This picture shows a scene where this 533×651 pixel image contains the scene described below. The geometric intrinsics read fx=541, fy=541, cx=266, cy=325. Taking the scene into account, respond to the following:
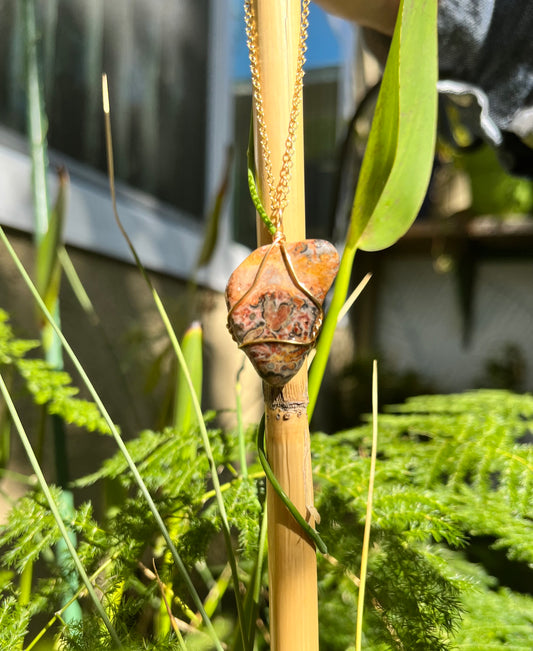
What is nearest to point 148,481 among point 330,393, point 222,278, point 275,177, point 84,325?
point 275,177

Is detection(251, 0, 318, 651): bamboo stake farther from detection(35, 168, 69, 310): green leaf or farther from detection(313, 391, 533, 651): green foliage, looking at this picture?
detection(35, 168, 69, 310): green leaf

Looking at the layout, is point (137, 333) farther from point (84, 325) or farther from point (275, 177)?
point (275, 177)

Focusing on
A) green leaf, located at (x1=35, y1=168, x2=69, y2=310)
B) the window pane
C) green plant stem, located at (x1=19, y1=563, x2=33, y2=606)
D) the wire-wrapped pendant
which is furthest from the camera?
the window pane

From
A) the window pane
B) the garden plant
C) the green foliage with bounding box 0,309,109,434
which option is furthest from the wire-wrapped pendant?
the window pane

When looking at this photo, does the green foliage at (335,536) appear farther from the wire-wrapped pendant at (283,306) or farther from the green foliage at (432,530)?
the wire-wrapped pendant at (283,306)

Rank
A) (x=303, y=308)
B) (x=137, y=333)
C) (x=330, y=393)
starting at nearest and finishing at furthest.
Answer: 1. (x=303, y=308)
2. (x=137, y=333)
3. (x=330, y=393)

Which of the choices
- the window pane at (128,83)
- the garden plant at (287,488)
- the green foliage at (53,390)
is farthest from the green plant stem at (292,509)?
the window pane at (128,83)
